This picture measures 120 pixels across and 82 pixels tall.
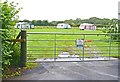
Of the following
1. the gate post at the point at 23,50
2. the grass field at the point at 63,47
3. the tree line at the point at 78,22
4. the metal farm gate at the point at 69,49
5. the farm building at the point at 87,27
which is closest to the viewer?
the gate post at the point at 23,50

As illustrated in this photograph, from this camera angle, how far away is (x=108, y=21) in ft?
50.6

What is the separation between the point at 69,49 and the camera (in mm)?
11203

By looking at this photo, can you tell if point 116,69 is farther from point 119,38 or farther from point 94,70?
point 119,38

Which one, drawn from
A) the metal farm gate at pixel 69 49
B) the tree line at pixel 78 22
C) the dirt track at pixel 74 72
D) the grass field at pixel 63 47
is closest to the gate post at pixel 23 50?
the dirt track at pixel 74 72

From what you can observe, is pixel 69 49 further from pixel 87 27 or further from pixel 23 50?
pixel 87 27

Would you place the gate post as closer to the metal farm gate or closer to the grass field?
the metal farm gate

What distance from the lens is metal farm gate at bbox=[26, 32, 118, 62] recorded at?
9.65 meters

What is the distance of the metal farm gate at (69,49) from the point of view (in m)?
9.65

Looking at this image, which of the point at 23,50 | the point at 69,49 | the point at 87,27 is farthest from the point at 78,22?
the point at 23,50

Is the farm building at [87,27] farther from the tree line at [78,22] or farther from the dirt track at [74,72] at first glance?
the dirt track at [74,72]

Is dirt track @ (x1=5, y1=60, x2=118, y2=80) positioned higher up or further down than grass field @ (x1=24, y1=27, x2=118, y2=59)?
further down

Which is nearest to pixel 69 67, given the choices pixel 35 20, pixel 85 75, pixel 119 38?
pixel 85 75

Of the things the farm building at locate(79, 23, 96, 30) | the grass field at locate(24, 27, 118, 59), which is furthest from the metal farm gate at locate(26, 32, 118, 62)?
the farm building at locate(79, 23, 96, 30)

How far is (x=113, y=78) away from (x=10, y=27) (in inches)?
104
